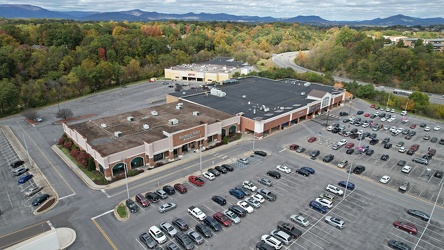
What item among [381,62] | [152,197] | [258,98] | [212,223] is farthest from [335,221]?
[381,62]

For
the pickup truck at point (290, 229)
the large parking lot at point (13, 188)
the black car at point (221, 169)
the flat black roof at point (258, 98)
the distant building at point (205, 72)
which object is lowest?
the large parking lot at point (13, 188)

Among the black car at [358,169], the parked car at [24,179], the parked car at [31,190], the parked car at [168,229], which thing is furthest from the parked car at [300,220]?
the parked car at [24,179]

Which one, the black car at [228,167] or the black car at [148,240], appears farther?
the black car at [228,167]

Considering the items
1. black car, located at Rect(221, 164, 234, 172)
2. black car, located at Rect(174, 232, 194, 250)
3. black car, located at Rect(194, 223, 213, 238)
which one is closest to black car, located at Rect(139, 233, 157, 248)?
black car, located at Rect(174, 232, 194, 250)

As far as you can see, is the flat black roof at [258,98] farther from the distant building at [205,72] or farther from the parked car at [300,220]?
the parked car at [300,220]

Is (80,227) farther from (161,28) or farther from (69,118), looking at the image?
(161,28)

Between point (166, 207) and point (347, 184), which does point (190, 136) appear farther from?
point (347, 184)

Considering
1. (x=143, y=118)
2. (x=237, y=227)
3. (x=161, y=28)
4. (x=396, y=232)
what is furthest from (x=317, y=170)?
(x=161, y=28)
